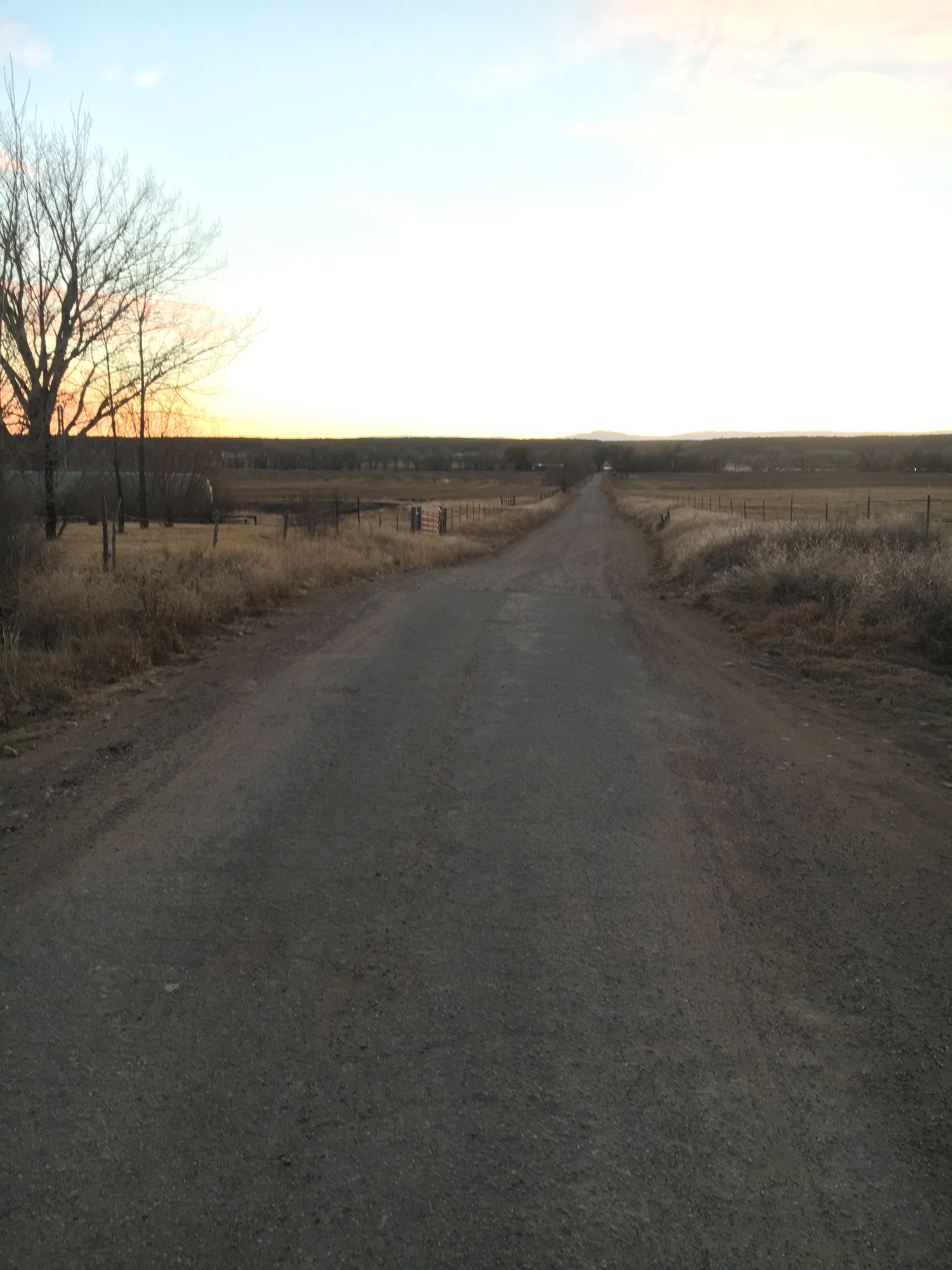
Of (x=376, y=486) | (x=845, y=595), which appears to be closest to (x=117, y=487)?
(x=845, y=595)

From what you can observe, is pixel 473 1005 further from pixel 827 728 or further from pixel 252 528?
pixel 252 528

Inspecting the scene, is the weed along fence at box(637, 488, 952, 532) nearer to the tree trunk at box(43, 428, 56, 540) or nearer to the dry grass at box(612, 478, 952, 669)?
the dry grass at box(612, 478, 952, 669)

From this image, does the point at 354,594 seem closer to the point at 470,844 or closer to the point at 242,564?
the point at 242,564

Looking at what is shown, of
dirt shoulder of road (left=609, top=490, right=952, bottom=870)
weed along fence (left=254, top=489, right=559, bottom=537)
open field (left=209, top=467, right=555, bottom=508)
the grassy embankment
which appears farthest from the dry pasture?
open field (left=209, top=467, right=555, bottom=508)

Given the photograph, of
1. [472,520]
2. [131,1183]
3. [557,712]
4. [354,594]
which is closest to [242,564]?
[354,594]

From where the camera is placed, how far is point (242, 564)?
15.6 meters

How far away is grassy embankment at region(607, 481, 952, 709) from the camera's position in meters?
9.75

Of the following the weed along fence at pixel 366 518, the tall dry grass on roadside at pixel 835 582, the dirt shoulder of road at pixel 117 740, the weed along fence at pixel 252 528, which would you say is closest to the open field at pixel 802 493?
the tall dry grass on roadside at pixel 835 582

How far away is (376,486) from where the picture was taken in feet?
407

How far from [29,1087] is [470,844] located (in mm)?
2429

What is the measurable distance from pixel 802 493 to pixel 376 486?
201 feet

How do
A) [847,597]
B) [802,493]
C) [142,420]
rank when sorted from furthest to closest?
[802,493]
[142,420]
[847,597]


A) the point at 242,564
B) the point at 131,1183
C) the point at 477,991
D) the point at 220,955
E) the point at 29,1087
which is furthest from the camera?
the point at 242,564

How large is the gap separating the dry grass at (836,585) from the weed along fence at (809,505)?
14.8 meters
